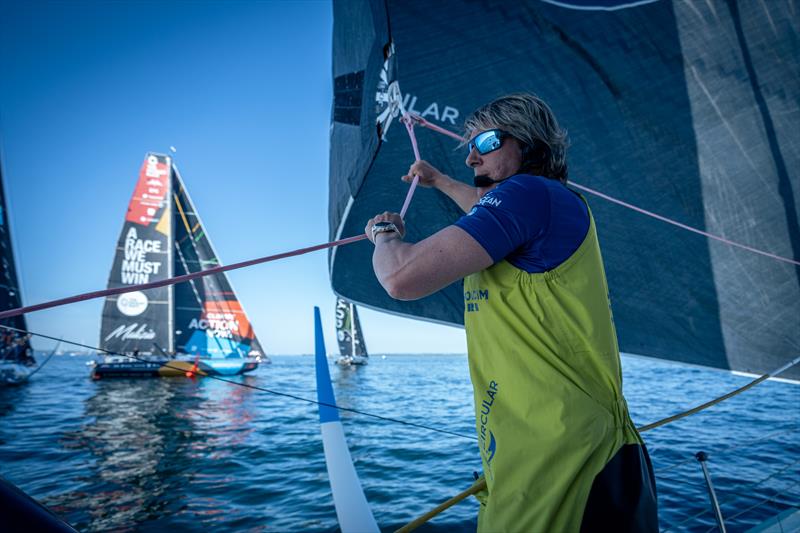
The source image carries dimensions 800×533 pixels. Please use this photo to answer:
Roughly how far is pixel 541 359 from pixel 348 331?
4632 cm

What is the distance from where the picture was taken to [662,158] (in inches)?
113

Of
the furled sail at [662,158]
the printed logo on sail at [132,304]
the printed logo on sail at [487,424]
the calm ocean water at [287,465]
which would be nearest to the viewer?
the printed logo on sail at [487,424]

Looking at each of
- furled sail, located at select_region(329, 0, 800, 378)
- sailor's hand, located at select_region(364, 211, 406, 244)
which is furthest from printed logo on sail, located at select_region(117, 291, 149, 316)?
sailor's hand, located at select_region(364, 211, 406, 244)

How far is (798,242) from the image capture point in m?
2.87

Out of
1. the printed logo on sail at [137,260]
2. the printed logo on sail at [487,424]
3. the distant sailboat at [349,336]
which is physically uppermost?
the printed logo on sail at [137,260]

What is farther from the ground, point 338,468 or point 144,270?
point 144,270

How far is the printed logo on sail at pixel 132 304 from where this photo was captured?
26.4 metres

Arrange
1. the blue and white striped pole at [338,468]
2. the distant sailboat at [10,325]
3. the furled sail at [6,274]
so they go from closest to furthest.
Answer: the blue and white striped pole at [338,468] < the furled sail at [6,274] < the distant sailboat at [10,325]

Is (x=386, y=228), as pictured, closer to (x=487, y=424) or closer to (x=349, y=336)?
(x=487, y=424)

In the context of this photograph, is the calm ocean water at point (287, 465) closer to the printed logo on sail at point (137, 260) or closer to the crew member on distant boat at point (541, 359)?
the crew member on distant boat at point (541, 359)

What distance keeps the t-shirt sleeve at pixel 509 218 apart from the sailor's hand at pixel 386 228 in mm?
268

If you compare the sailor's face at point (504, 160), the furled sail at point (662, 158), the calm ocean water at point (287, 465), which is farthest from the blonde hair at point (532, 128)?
the calm ocean water at point (287, 465)

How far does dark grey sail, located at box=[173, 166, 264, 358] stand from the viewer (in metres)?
28.2

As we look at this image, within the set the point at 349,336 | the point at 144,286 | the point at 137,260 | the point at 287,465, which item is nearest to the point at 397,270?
the point at 144,286
